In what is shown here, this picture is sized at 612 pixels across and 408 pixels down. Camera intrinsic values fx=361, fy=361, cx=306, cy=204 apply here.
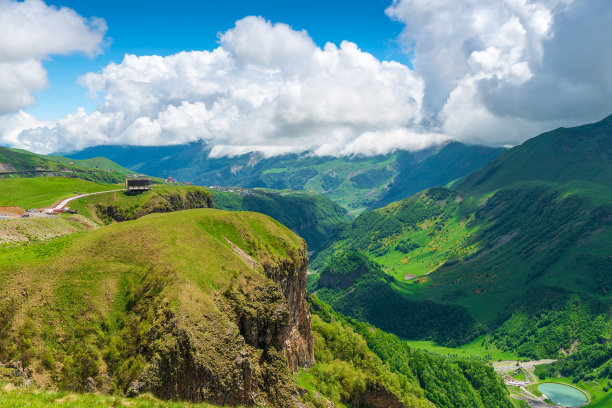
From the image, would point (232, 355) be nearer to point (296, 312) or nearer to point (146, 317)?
point (146, 317)

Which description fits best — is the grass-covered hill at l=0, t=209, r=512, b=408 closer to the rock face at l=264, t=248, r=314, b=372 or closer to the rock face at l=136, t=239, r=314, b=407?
the rock face at l=136, t=239, r=314, b=407

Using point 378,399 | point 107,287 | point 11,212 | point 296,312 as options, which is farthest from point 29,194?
point 378,399

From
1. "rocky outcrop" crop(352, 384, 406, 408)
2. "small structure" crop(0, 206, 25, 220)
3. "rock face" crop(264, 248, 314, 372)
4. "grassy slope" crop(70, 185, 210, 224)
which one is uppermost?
"grassy slope" crop(70, 185, 210, 224)

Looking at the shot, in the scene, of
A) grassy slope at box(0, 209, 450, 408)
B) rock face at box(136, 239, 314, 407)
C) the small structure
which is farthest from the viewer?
the small structure

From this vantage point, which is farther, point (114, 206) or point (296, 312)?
point (114, 206)

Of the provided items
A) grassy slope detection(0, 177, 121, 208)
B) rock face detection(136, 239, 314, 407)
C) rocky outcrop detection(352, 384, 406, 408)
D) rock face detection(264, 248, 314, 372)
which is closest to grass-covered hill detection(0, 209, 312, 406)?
rock face detection(136, 239, 314, 407)

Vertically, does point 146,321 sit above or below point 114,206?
below

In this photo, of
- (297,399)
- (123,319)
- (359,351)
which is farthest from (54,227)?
(359,351)

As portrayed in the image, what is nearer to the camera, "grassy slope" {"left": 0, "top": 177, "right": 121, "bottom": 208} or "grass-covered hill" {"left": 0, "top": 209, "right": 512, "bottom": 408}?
"grass-covered hill" {"left": 0, "top": 209, "right": 512, "bottom": 408}

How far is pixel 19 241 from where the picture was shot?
90250mm

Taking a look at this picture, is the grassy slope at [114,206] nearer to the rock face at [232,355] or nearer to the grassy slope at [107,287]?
the grassy slope at [107,287]

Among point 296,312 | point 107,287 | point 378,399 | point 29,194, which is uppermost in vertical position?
point 29,194

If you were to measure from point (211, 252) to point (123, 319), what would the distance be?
2400 centimetres

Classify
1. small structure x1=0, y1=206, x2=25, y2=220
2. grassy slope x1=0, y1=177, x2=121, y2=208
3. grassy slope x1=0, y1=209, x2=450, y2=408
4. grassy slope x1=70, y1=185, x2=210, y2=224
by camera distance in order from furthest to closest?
grassy slope x1=70, y1=185, x2=210, y2=224, grassy slope x1=0, y1=177, x2=121, y2=208, small structure x1=0, y1=206, x2=25, y2=220, grassy slope x1=0, y1=209, x2=450, y2=408
